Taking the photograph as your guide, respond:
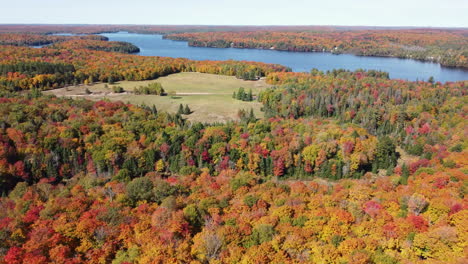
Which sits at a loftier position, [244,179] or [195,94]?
Answer: [195,94]

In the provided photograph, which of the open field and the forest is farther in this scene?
the open field

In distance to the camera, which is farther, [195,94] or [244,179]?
[195,94]

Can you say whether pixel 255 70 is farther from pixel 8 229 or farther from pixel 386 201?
pixel 8 229

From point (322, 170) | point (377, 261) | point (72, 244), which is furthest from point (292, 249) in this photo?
point (322, 170)

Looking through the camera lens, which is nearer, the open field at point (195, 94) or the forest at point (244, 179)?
the forest at point (244, 179)

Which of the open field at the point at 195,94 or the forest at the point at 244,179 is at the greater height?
the open field at the point at 195,94
